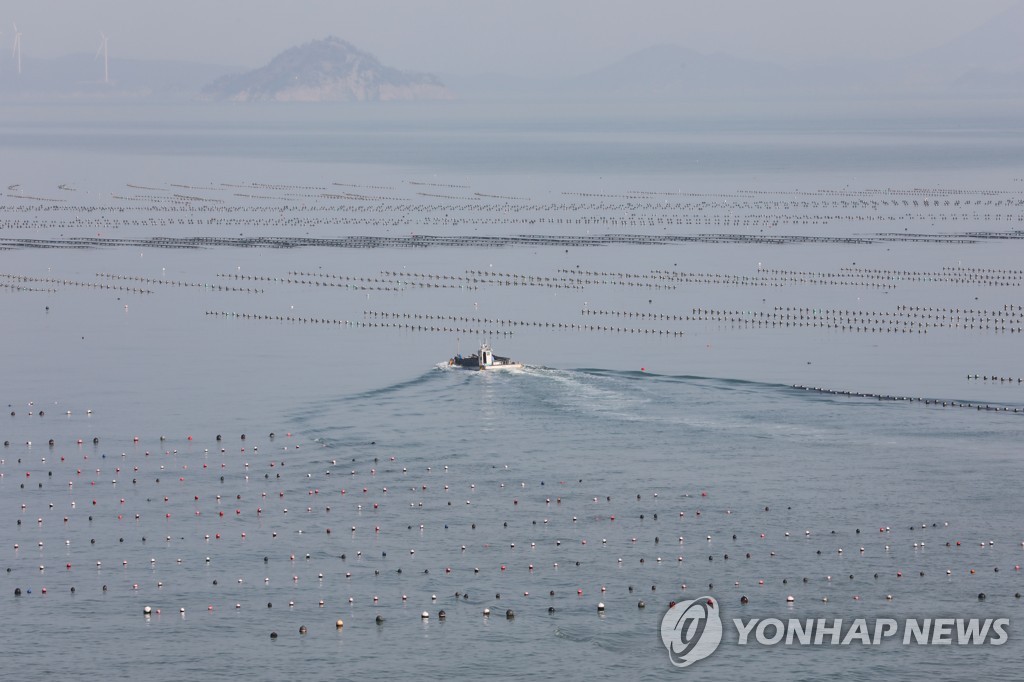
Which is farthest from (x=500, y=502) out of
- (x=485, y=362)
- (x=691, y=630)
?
(x=485, y=362)

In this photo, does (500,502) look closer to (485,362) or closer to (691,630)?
(691,630)

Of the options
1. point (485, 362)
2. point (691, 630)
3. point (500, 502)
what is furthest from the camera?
point (485, 362)

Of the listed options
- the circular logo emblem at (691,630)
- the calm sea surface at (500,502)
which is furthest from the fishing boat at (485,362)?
the circular logo emblem at (691,630)

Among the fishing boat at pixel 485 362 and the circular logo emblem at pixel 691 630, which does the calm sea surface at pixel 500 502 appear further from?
the fishing boat at pixel 485 362

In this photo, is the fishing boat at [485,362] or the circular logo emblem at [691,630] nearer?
the circular logo emblem at [691,630]

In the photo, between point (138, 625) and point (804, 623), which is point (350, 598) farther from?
point (804, 623)

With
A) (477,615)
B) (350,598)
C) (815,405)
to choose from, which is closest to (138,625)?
(350,598)

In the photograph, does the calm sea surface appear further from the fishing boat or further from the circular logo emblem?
Result: the fishing boat
